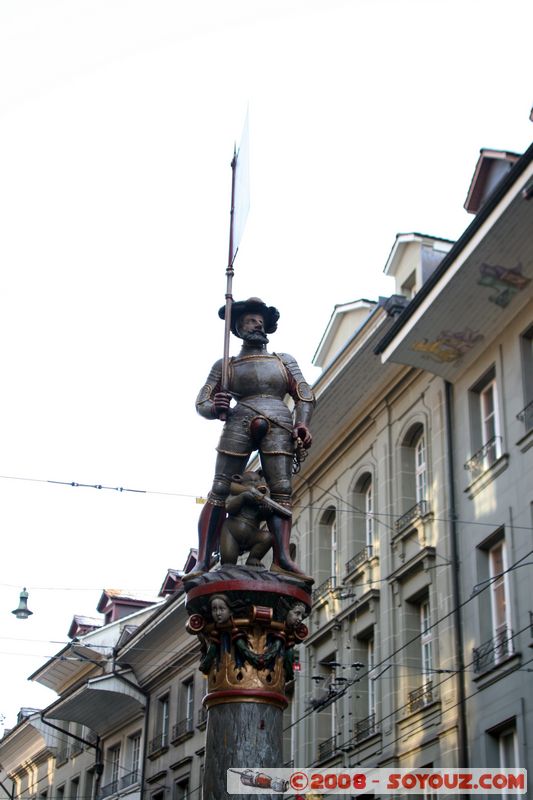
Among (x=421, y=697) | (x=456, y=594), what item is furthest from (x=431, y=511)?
(x=421, y=697)

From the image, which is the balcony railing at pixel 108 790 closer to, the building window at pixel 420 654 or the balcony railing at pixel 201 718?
the balcony railing at pixel 201 718

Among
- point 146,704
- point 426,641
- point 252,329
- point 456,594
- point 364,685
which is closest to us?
point 252,329

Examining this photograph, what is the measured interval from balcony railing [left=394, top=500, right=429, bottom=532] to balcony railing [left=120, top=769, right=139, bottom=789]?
18114 mm

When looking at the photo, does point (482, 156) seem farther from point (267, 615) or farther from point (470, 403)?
point (267, 615)

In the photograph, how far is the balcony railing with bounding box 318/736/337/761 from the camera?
1055 inches

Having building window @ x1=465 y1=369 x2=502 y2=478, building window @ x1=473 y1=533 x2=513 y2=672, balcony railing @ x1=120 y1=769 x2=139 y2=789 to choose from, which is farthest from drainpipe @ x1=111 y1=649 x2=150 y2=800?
building window @ x1=473 y1=533 x2=513 y2=672

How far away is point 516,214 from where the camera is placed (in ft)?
68.3

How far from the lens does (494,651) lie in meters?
21.0

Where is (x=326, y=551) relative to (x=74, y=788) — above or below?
above

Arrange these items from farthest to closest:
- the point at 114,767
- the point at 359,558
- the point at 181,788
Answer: the point at 114,767, the point at 181,788, the point at 359,558

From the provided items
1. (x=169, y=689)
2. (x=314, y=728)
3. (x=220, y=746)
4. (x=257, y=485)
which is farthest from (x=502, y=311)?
(x=169, y=689)

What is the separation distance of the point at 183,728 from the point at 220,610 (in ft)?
89.7

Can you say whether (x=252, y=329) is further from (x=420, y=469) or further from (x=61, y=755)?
(x=61, y=755)

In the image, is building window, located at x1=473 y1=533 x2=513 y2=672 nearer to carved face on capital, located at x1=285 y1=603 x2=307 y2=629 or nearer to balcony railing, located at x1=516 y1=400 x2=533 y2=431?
balcony railing, located at x1=516 y1=400 x2=533 y2=431
